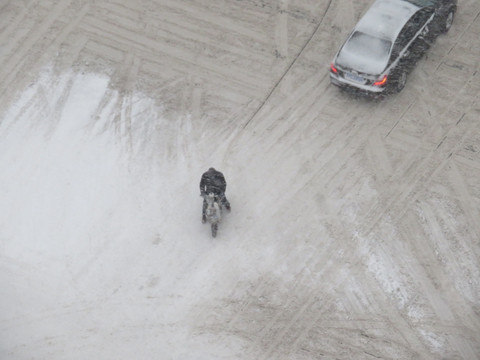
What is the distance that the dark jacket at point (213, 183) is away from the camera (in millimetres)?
13422

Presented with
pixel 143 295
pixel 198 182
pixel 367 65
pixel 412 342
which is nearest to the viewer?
pixel 412 342

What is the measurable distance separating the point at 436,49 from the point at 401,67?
190 cm

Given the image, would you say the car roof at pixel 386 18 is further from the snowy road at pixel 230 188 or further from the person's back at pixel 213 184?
the person's back at pixel 213 184

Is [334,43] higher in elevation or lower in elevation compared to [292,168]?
higher

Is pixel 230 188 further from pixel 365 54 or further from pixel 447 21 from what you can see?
pixel 447 21

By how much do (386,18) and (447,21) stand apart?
2.10 m

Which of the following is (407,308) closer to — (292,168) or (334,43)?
(292,168)

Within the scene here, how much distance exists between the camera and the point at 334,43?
17500 millimetres

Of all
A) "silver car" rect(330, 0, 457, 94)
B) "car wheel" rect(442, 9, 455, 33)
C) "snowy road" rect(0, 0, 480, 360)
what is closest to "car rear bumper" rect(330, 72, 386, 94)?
"silver car" rect(330, 0, 457, 94)

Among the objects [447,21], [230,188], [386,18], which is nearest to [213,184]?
[230,188]

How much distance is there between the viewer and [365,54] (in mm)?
15891

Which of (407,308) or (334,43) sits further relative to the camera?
(334,43)

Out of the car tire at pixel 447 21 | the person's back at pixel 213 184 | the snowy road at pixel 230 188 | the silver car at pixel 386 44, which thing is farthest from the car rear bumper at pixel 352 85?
the person's back at pixel 213 184

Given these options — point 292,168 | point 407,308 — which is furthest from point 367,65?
point 407,308
